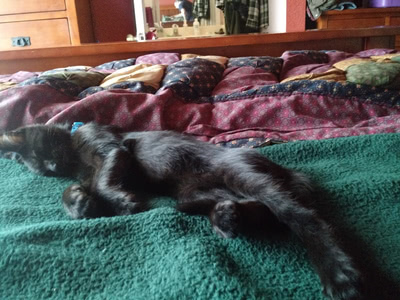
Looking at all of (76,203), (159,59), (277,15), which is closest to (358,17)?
(277,15)

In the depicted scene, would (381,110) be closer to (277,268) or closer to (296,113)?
(296,113)

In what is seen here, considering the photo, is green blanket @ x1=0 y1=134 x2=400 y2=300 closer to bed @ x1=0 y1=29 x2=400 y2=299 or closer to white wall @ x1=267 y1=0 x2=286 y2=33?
bed @ x1=0 y1=29 x2=400 y2=299

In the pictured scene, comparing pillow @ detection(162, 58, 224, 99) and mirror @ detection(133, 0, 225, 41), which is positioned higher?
mirror @ detection(133, 0, 225, 41)

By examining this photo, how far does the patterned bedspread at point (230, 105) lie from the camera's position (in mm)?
1111

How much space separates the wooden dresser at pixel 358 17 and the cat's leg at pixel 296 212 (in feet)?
10.8

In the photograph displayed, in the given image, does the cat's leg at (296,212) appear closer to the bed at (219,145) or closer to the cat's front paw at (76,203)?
the bed at (219,145)

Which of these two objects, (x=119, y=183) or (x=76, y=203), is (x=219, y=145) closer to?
(x=119, y=183)

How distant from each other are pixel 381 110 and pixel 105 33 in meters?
3.29

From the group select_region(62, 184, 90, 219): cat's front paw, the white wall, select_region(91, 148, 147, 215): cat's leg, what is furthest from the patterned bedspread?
the white wall

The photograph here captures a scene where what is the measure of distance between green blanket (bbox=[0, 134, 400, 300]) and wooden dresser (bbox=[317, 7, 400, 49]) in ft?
10.6

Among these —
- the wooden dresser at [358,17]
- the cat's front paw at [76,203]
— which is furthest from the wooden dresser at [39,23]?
the cat's front paw at [76,203]

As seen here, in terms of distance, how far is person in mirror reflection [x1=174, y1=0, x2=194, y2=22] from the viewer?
9.94 ft

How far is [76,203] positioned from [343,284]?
569 millimetres

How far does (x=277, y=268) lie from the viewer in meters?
0.51
